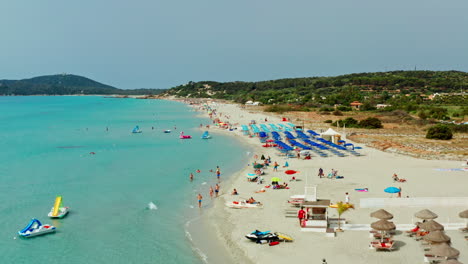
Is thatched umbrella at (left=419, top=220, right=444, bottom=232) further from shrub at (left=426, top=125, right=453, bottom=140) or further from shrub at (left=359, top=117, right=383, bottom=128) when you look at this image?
shrub at (left=359, top=117, right=383, bottom=128)

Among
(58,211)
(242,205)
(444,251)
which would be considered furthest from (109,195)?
(444,251)

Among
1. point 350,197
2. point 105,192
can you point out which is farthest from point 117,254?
point 350,197

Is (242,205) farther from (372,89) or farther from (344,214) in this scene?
(372,89)

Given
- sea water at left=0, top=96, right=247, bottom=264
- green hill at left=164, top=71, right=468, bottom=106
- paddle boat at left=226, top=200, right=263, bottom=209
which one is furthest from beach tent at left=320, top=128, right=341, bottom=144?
green hill at left=164, top=71, right=468, bottom=106

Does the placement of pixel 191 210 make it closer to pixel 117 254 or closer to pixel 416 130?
pixel 117 254

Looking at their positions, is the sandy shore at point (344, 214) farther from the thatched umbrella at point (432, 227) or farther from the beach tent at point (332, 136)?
the beach tent at point (332, 136)

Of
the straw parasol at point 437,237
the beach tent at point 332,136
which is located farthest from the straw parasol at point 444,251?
the beach tent at point 332,136
